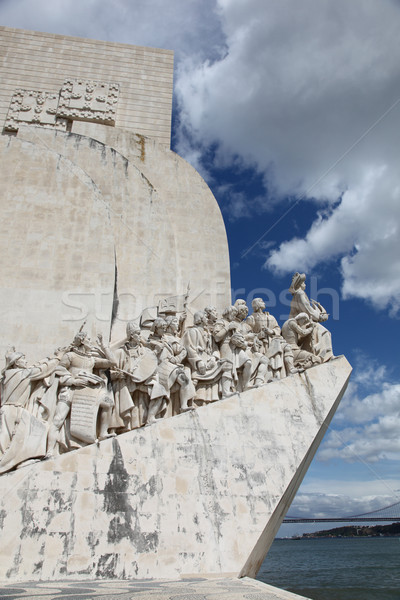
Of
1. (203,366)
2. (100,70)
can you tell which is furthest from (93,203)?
(100,70)

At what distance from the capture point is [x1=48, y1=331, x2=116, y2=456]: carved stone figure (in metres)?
5.71

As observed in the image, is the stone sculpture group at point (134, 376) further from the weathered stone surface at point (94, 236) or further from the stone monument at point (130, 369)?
the weathered stone surface at point (94, 236)

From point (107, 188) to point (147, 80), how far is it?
428 centimetres

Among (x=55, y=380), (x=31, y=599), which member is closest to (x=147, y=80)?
(x=55, y=380)

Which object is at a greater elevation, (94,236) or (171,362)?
(94,236)

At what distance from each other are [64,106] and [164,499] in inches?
382

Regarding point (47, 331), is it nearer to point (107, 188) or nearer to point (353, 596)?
point (107, 188)

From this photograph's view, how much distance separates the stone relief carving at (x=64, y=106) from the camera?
1133cm

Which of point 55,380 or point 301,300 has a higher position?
point 301,300

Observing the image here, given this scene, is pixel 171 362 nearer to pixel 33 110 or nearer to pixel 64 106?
pixel 64 106

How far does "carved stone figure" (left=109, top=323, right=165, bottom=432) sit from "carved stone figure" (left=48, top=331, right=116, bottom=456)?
5.1 inches

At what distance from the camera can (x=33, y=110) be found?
451 inches

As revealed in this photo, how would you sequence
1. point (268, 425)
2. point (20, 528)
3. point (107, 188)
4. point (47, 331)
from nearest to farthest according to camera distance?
point (20, 528) → point (268, 425) → point (47, 331) → point (107, 188)

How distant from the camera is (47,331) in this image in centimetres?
761
